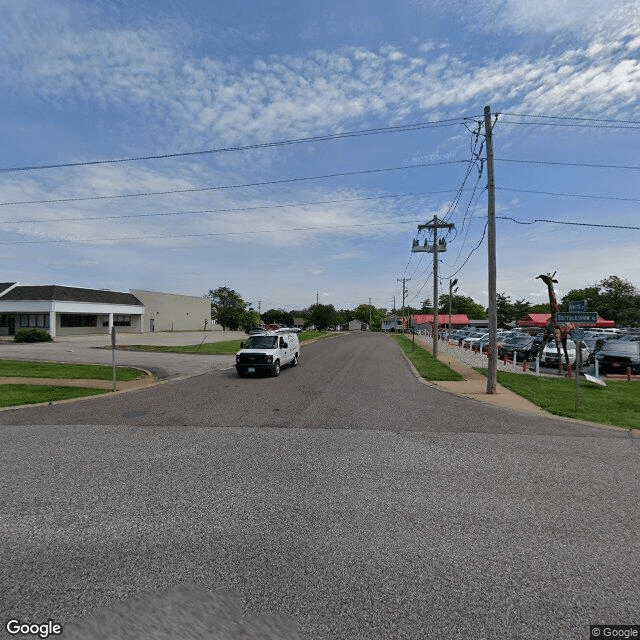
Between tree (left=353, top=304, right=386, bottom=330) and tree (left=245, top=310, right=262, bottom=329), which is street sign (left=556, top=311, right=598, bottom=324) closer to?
tree (left=245, top=310, right=262, bottom=329)

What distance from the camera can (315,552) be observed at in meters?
3.79

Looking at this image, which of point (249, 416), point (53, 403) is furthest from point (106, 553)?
point (53, 403)

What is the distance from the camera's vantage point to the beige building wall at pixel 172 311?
64.3 metres

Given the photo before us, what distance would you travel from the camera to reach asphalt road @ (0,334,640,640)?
3006mm

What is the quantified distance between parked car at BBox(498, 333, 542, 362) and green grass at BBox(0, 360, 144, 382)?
2150 centimetres

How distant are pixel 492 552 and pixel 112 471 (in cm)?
507

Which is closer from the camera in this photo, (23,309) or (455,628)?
(455,628)

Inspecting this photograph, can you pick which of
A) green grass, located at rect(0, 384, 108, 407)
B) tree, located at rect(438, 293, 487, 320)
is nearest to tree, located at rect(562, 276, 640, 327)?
tree, located at rect(438, 293, 487, 320)

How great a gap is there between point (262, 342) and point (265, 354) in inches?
68.1

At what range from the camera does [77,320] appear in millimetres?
52250

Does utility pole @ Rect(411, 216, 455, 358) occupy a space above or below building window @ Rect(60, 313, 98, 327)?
above

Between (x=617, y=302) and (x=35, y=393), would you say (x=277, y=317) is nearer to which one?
(x=617, y=302)

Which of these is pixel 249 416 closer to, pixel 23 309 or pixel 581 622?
pixel 581 622

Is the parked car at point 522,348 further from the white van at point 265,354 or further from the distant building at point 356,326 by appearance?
the distant building at point 356,326
